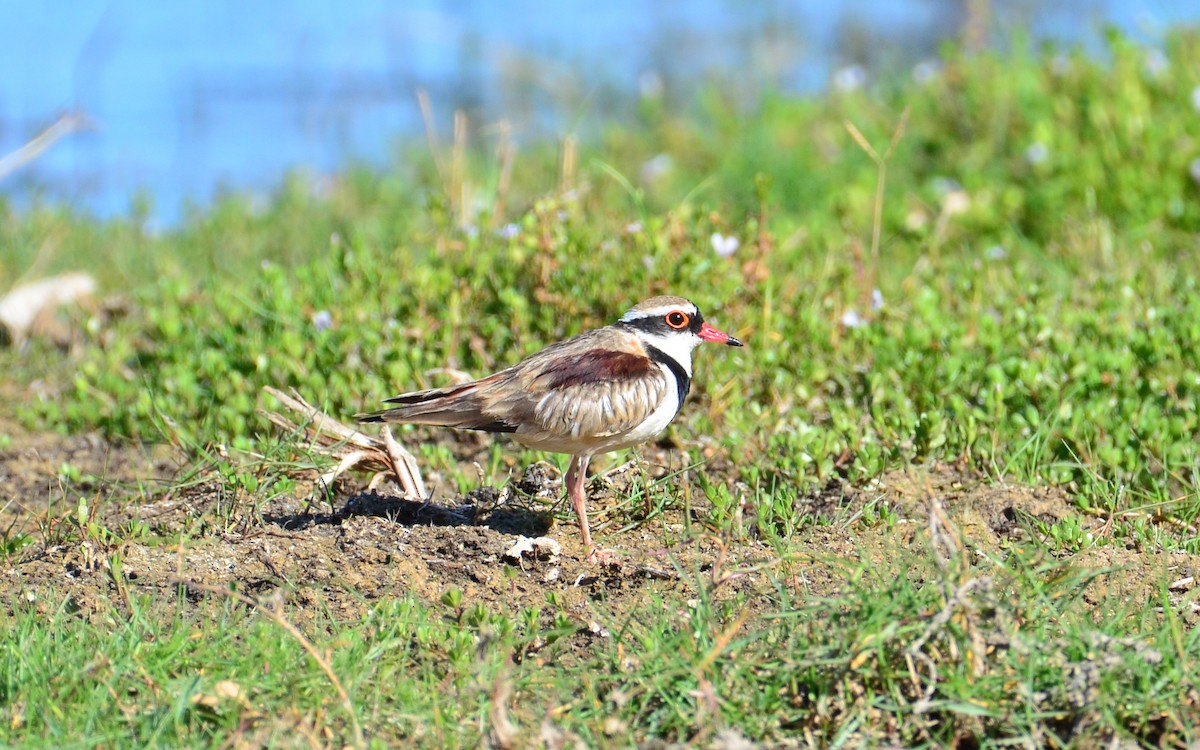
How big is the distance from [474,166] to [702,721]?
7221 mm

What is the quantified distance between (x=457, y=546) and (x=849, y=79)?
706 cm

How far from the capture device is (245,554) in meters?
4.73

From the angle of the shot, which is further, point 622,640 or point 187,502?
point 187,502

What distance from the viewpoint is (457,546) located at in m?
4.79

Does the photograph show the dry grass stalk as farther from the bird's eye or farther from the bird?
the bird's eye

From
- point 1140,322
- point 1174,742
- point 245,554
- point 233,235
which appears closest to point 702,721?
point 1174,742

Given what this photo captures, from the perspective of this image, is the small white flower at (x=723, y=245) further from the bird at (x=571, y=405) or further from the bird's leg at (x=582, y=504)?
the bird's leg at (x=582, y=504)

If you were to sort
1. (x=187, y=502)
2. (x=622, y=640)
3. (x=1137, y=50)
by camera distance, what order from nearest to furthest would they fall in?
1. (x=622, y=640)
2. (x=187, y=502)
3. (x=1137, y=50)

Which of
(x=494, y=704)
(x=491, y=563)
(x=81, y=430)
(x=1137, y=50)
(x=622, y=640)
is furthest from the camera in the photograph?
(x=1137, y=50)

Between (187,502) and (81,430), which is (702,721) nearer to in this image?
(187,502)

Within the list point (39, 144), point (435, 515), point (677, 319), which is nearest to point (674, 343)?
point (677, 319)

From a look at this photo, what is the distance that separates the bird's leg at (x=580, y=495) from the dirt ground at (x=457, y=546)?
0.20 feet

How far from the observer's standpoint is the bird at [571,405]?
4.98m

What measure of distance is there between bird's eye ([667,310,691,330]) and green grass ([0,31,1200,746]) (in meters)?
0.57
